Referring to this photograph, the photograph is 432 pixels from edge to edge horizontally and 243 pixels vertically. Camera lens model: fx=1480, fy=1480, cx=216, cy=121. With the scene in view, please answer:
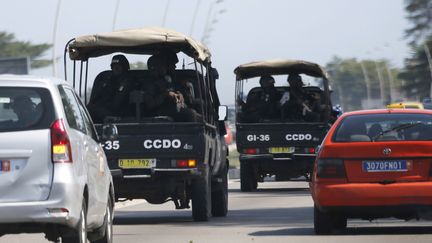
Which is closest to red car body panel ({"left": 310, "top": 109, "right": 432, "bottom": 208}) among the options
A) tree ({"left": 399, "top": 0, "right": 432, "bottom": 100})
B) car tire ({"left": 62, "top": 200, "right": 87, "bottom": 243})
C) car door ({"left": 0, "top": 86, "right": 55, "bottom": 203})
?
car tire ({"left": 62, "top": 200, "right": 87, "bottom": 243})

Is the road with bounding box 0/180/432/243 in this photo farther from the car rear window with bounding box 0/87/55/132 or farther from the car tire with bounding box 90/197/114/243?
the car rear window with bounding box 0/87/55/132

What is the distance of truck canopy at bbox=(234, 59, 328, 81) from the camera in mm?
32344

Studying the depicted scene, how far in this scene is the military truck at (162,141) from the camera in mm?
19250

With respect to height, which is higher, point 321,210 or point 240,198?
point 321,210

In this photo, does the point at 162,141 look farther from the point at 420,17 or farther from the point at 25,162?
the point at 420,17

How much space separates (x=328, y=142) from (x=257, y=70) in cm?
1706

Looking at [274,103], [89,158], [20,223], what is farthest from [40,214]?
[274,103]

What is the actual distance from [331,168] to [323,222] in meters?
0.81

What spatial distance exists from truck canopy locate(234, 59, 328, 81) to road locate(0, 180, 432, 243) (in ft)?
23.1

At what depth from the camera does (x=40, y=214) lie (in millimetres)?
11867

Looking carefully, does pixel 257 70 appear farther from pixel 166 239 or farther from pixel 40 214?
pixel 40 214

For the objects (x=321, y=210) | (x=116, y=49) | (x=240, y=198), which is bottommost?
(x=240, y=198)

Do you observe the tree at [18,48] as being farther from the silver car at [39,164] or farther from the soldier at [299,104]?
the silver car at [39,164]

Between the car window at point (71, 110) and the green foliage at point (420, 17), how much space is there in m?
118
